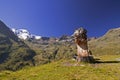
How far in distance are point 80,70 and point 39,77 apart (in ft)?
27.5

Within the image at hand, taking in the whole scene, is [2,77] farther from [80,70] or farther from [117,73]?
[117,73]

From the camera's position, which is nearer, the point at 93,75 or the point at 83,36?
the point at 93,75

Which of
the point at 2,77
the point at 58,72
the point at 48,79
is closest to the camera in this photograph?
the point at 48,79

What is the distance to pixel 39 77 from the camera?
37500 millimetres

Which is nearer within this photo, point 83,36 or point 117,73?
A: point 117,73

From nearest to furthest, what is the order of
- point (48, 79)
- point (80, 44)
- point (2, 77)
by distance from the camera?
point (48, 79)
point (2, 77)
point (80, 44)

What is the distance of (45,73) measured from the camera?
41.1 metres

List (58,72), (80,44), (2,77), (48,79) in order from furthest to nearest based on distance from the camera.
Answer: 1. (80,44)
2. (58,72)
3. (2,77)
4. (48,79)

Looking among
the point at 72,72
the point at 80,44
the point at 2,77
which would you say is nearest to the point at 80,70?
the point at 72,72

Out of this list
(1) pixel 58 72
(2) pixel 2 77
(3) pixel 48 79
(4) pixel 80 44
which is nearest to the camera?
(3) pixel 48 79

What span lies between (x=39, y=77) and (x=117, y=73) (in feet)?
39.6

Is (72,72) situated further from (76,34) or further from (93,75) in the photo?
(76,34)

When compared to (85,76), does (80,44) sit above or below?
above

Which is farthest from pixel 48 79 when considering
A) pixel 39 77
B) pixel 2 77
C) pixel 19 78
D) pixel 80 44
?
pixel 80 44
